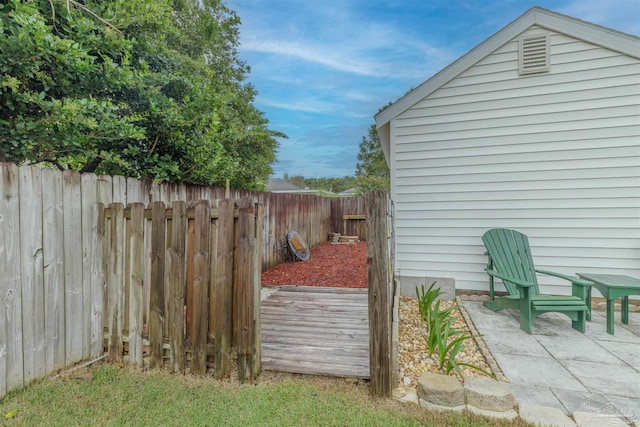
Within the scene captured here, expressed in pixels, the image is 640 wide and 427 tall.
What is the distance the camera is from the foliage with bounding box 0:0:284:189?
2459 millimetres

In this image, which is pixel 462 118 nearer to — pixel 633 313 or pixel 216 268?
pixel 633 313

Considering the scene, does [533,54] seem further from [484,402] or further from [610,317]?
[484,402]

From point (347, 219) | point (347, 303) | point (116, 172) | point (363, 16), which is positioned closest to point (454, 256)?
point (347, 303)

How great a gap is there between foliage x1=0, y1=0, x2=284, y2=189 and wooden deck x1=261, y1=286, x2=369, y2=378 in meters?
2.18

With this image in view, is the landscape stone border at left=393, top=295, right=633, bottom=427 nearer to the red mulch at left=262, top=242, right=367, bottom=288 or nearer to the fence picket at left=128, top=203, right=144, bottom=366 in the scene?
the fence picket at left=128, top=203, right=144, bottom=366

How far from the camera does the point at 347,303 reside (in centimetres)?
422

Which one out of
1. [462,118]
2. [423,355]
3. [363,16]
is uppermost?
[363,16]

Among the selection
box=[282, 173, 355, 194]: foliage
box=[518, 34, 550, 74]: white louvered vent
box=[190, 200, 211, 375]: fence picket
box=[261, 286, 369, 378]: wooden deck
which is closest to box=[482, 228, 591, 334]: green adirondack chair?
box=[261, 286, 369, 378]: wooden deck

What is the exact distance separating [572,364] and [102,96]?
542 centimetres

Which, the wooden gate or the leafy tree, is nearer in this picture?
the wooden gate

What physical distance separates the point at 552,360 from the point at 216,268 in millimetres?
3112

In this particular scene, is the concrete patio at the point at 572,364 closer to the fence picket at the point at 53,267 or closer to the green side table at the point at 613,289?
the green side table at the point at 613,289

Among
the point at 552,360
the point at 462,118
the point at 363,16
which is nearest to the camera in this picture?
the point at 552,360

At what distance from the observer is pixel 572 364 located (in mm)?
2666
